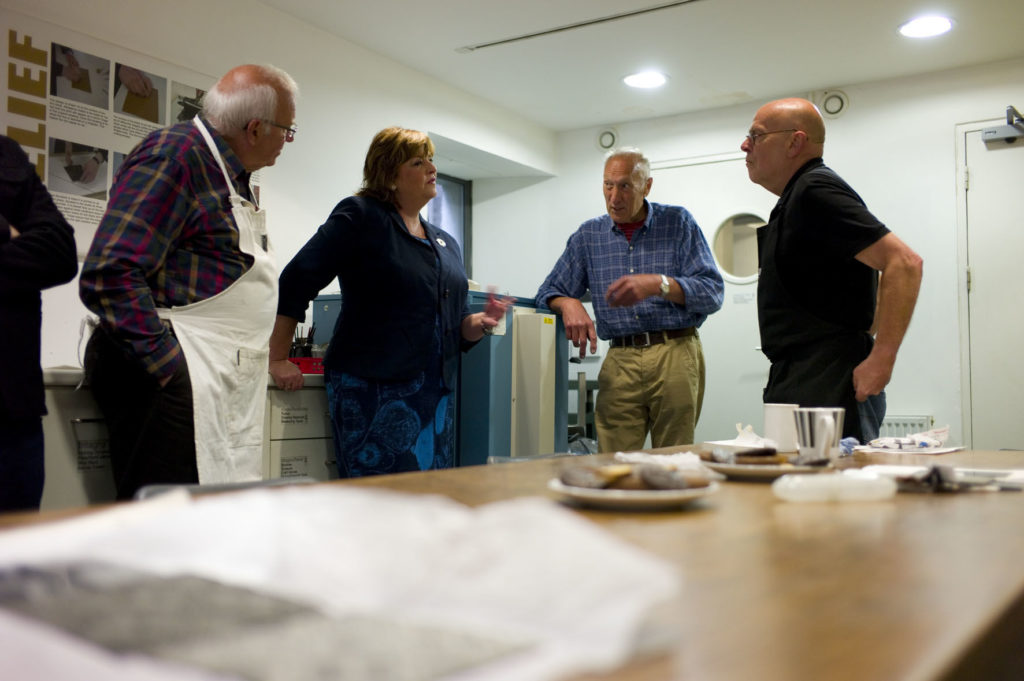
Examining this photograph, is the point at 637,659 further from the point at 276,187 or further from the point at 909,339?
the point at 909,339

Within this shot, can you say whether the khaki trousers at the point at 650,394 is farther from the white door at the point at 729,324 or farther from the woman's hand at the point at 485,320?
the white door at the point at 729,324

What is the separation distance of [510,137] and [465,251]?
969 mm

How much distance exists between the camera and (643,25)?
4375 millimetres

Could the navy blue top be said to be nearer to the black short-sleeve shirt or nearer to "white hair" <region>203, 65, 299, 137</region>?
"white hair" <region>203, 65, 299, 137</region>

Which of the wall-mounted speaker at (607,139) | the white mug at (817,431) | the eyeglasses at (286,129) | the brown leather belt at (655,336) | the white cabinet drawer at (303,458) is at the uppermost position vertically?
A: the wall-mounted speaker at (607,139)

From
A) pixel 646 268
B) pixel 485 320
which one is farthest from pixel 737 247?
pixel 485 320

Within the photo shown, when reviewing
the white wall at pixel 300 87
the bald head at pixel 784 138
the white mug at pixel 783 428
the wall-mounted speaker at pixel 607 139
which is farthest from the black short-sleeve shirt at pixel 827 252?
the wall-mounted speaker at pixel 607 139

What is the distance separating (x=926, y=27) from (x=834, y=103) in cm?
97

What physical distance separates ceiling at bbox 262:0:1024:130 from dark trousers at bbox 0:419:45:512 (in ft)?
9.62

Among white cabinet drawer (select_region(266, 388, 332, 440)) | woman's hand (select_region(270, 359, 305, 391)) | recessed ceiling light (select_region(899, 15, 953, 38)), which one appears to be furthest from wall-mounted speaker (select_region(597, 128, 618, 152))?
woman's hand (select_region(270, 359, 305, 391))

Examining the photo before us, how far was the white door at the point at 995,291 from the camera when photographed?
192 inches

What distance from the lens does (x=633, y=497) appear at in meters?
0.81

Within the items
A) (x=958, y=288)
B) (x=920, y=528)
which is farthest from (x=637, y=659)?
(x=958, y=288)

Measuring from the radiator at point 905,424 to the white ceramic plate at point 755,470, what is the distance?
14.2ft
